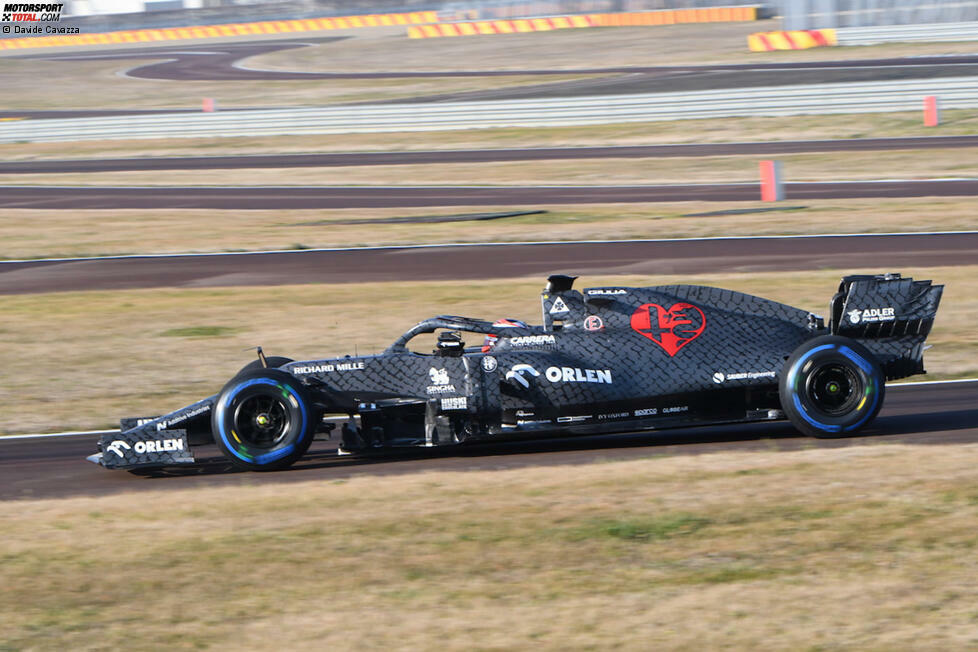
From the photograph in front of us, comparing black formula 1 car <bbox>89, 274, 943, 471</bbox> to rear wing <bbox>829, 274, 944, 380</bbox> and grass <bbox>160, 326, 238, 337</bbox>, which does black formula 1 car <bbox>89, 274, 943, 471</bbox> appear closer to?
rear wing <bbox>829, 274, 944, 380</bbox>

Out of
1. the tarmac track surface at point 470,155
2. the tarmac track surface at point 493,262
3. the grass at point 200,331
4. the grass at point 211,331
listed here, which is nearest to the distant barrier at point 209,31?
the tarmac track surface at point 470,155

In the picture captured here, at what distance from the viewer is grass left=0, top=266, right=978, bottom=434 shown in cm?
1217

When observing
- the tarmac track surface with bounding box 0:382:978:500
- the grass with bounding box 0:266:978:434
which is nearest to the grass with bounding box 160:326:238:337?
the grass with bounding box 0:266:978:434

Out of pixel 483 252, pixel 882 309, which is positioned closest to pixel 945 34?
pixel 483 252

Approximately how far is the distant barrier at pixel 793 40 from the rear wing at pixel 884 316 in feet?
138

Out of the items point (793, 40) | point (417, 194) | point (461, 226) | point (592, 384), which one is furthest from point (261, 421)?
point (793, 40)

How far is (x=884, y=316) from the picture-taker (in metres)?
9.16

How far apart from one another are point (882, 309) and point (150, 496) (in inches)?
206

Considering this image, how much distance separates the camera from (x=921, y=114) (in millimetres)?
34188

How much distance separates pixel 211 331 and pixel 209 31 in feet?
258

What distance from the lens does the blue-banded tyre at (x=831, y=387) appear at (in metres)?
8.80

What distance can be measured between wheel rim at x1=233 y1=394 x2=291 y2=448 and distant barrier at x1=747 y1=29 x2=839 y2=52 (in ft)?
143

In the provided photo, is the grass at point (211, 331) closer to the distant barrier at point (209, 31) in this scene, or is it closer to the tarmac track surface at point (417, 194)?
the tarmac track surface at point (417, 194)

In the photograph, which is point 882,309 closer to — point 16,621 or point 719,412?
point 719,412
